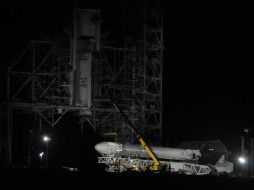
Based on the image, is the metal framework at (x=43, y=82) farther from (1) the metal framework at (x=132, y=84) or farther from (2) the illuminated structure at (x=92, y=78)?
(1) the metal framework at (x=132, y=84)

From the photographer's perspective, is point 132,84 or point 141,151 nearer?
point 141,151

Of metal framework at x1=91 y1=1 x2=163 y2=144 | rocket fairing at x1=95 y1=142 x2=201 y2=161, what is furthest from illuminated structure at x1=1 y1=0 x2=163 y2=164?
rocket fairing at x1=95 y1=142 x2=201 y2=161

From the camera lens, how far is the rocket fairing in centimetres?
5050

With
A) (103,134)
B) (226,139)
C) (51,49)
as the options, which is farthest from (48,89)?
(226,139)

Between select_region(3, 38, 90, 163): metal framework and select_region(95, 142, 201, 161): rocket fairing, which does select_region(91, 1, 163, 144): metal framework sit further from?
select_region(95, 142, 201, 161): rocket fairing

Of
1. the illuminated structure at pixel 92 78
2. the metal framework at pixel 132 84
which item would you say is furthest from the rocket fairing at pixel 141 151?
the metal framework at pixel 132 84

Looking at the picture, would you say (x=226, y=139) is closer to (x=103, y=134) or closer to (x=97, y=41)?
(x=103, y=134)

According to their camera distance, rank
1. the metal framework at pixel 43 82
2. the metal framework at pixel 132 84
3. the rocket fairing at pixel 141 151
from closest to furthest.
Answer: the rocket fairing at pixel 141 151, the metal framework at pixel 43 82, the metal framework at pixel 132 84

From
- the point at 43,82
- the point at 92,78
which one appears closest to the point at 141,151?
the point at 92,78

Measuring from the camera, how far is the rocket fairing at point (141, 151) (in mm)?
50500

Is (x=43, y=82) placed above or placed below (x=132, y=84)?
below

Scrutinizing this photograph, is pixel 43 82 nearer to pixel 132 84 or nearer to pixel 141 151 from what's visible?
pixel 132 84

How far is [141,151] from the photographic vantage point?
165 ft

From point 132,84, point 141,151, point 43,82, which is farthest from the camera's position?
point 132,84
